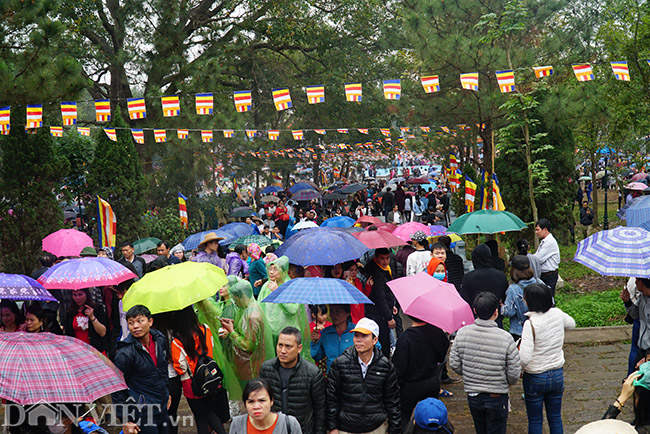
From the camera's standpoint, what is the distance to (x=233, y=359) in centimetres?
623

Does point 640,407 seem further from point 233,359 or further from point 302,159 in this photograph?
point 302,159

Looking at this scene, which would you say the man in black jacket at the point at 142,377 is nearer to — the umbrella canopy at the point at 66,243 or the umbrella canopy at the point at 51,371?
the umbrella canopy at the point at 51,371

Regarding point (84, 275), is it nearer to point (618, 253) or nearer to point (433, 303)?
point (433, 303)

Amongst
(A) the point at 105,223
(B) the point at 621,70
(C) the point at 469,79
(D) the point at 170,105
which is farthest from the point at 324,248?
(D) the point at 170,105

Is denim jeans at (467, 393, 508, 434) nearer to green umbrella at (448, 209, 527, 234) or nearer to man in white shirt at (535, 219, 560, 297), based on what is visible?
man in white shirt at (535, 219, 560, 297)

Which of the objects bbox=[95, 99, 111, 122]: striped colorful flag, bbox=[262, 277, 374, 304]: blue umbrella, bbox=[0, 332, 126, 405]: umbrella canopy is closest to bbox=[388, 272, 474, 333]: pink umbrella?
bbox=[262, 277, 374, 304]: blue umbrella

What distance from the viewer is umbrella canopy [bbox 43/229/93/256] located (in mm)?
10102

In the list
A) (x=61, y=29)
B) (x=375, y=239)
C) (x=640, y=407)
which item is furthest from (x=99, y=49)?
(x=640, y=407)

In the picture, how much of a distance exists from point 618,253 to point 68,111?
433 inches

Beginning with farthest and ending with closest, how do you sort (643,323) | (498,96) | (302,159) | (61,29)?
(302,159)
(498,96)
(61,29)
(643,323)

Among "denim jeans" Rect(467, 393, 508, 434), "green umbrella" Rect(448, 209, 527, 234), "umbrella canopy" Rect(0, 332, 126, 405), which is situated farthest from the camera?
"green umbrella" Rect(448, 209, 527, 234)

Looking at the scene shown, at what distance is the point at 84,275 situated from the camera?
670cm

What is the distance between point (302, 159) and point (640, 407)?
3238 centimetres

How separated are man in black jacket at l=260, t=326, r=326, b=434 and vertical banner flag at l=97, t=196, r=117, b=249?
8861mm
